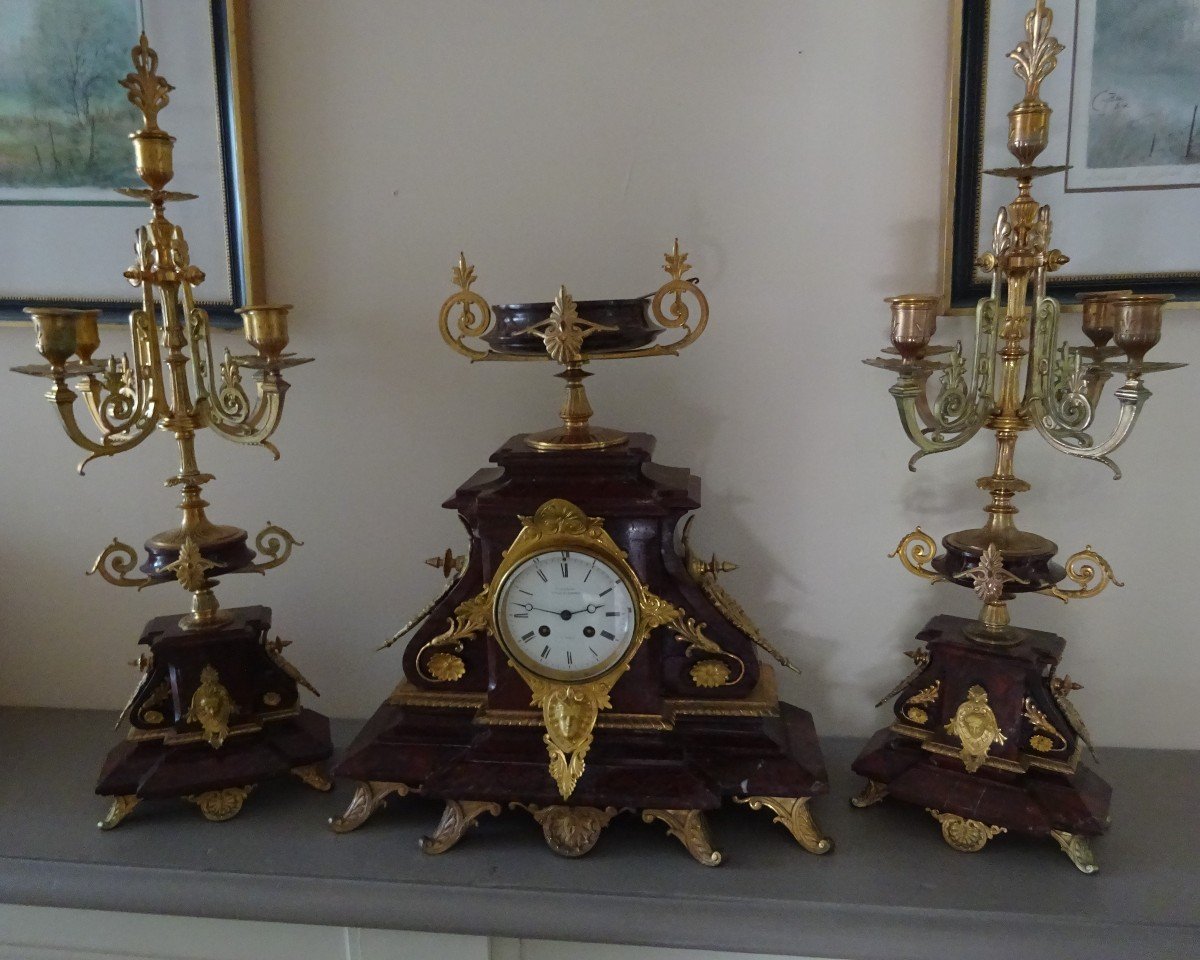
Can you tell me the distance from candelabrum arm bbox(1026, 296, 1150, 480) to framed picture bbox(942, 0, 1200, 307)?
0.19 metres

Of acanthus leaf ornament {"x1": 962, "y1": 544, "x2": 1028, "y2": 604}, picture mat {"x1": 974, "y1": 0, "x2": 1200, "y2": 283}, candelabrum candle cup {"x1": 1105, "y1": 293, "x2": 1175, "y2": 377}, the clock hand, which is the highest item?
picture mat {"x1": 974, "y1": 0, "x2": 1200, "y2": 283}

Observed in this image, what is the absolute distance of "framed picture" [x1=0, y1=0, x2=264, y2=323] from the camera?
103 centimetres

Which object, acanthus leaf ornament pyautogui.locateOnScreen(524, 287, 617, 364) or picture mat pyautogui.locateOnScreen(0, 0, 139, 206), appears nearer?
acanthus leaf ornament pyautogui.locateOnScreen(524, 287, 617, 364)

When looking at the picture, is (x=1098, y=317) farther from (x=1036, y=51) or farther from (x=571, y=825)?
(x=571, y=825)

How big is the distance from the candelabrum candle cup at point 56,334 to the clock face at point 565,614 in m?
0.48

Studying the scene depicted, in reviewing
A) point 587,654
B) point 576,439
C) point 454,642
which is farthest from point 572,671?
point 576,439

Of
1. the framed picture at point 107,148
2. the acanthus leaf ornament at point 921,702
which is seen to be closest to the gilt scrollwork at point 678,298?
the acanthus leaf ornament at point 921,702

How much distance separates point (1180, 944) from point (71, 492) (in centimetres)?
136

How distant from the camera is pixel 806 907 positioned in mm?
761

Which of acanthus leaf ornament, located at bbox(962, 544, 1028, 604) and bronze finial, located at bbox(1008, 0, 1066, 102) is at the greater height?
bronze finial, located at bbox(1008, 0, 1066, 102)

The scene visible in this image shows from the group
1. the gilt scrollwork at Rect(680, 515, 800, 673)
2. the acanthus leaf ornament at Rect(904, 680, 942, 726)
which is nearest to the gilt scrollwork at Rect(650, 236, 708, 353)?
the gilt scrollwork at Rect(680, 515, 800, 673)

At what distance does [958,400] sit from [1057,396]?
0.09 metres

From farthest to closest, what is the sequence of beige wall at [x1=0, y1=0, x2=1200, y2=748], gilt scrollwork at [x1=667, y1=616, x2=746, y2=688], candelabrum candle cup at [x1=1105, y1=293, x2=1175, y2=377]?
beige wall at [x1=0, y1=0, x2=1200, y2=748] < gilt scrollwork at [x1=667, y1=616, x2=746, y2=688] < candelabrum candle cup at [x1=1105, y1=293, x2=1175, y2=377]

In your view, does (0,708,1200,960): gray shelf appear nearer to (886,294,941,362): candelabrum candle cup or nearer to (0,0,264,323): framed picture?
(886,294,941,362): candelabrum candle cup
